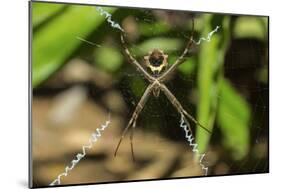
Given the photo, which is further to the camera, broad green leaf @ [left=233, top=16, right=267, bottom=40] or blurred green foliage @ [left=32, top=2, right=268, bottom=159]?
broad green leaf @ [left=233, top=16, right=267, bottom=40]

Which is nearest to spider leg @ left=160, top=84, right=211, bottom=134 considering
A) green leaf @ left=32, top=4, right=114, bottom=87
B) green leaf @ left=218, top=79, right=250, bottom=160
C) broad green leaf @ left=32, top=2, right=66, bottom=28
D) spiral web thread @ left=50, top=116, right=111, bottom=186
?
green leaf @ left=218, top=79, right=250, bottom=160

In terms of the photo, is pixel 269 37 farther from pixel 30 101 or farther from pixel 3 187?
pixel 3 187

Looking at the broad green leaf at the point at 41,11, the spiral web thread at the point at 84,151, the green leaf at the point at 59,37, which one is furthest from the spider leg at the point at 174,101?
the broad green leaf at the point at 41,11

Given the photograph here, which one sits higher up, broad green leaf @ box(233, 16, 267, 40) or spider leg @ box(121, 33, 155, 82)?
broad green leaf @ box(233, 16, 267, 40)

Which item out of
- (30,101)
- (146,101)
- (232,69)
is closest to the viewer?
(30,101)

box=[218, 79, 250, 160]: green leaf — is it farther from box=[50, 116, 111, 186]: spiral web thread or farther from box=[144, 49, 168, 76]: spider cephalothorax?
box=[50, 116, 111, 186]: spiral web thread

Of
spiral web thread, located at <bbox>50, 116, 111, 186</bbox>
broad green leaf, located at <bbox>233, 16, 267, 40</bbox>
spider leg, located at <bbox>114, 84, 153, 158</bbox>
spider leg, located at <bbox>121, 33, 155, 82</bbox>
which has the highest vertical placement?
broad green leaf, located at <bbox>233, 16, 267, 40</bbox>
